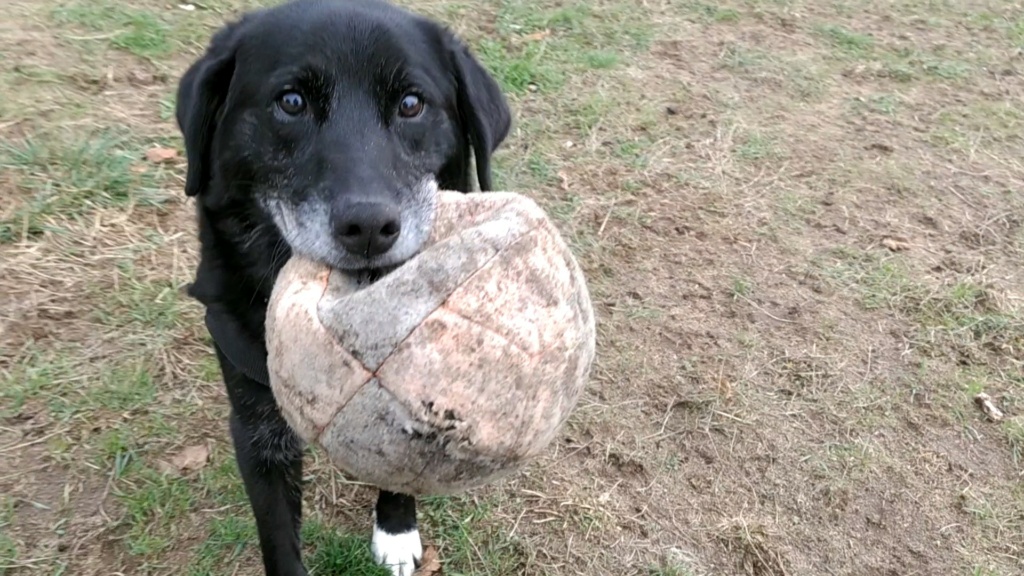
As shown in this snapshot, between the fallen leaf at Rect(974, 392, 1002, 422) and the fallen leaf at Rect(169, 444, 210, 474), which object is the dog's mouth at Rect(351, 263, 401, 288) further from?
the fallen leaf at Rect(974, 392, 1002, 422)

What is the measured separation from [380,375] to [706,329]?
2.23 meters

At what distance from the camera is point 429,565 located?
252 cm

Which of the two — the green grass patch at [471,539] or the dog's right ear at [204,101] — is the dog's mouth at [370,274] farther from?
the green grass patch at [471,539]

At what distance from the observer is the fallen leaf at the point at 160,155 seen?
12.5ft

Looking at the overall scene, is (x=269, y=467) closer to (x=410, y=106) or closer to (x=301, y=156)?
(x=301, y=156)

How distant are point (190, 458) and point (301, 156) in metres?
1.33

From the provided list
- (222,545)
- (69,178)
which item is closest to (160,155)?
(69,178)

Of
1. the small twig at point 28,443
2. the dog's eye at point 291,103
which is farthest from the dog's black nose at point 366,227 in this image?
the small twig at point 28,443

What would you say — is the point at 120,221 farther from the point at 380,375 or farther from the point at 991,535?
the point at 991,535

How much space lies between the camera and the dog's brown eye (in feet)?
6.39

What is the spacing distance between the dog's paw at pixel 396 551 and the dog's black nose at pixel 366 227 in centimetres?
117

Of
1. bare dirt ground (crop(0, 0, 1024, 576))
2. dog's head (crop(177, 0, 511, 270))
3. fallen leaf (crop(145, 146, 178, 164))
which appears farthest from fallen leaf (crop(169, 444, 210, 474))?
fallen leaf (crop(145, 146, 178, 164))

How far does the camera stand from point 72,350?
2959 mm

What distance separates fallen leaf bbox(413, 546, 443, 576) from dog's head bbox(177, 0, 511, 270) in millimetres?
1122
